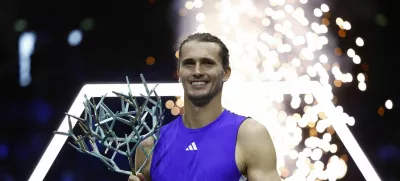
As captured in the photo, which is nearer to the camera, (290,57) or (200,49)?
(200,49)

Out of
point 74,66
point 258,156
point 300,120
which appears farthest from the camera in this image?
point 300,120

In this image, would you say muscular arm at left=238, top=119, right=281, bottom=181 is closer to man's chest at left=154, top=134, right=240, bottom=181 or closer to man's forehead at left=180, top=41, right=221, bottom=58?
man's chest at left=154, top=134, right=240, bottom=181

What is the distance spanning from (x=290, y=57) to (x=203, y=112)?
6.10 feet

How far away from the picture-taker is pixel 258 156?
5.81ft

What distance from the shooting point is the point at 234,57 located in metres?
3.62

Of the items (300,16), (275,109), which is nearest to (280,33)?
(300,16)

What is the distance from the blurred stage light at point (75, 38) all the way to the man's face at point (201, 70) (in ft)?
5.68

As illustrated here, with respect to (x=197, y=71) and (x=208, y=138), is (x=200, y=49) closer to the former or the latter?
(x=197, y=71)

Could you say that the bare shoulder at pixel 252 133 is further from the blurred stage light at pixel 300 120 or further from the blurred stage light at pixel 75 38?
the blurred stage light at pixel 75 38

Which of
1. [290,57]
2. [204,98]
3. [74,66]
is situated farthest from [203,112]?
[290,57]

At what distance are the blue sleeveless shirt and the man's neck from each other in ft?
0.05

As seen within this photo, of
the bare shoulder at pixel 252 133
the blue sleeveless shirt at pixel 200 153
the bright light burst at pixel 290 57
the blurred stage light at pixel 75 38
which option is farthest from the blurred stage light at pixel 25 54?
the bare shoulder at pixel 252 133

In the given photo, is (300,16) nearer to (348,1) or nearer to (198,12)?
(348,1)

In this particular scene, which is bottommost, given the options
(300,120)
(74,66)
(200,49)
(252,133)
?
(300,120)
